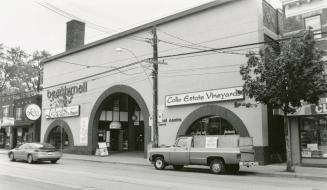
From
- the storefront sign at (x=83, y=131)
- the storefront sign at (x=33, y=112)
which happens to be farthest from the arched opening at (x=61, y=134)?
the storefront sign at (x=33, y=112)

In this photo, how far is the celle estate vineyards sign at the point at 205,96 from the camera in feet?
71.9

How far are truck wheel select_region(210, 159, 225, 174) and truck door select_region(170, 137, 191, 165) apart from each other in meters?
1.39

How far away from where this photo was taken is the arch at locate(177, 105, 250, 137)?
21609 mm

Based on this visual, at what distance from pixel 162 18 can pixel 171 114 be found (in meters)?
7.10

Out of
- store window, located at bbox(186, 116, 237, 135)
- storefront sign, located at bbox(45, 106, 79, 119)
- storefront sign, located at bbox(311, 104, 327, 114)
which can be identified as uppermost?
storefront sign, located at bbox(45, 106, 79, 119)

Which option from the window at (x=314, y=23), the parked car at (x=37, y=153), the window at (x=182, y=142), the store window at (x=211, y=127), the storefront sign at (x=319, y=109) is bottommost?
the parked car at (x=37, y=153)

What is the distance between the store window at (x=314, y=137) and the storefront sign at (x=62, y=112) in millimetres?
20451

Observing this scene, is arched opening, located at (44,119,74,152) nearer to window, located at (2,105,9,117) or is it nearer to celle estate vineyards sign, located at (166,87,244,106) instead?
window, located at (2,105,9,117)

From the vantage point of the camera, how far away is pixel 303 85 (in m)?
16.9

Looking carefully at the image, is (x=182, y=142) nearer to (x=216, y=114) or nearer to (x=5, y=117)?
(x=216, y=114)

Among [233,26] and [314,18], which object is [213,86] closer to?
[233,26]

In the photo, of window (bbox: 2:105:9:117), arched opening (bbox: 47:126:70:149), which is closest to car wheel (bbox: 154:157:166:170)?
arched opening (bbox: 47:126:70:149)

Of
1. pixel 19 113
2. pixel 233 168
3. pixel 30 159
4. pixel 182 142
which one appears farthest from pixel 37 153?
pixel 19 113

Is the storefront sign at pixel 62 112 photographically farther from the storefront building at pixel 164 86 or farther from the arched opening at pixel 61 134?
the arched opening at pixel 61 134
